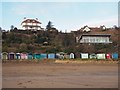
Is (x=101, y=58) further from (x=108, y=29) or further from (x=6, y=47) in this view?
(x=108, y=29)

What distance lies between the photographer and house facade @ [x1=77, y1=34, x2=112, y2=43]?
5497cm

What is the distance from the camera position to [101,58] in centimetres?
3819

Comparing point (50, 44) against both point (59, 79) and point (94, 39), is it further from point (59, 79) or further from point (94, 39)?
point (59, 79)

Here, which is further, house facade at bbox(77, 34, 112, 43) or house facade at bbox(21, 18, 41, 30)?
house facade at bbox(21, 18, 41, 30)

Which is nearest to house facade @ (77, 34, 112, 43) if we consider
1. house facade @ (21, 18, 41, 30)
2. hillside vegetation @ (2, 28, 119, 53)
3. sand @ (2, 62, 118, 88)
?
hillside vegetation @ (2, 28, 119, 53)

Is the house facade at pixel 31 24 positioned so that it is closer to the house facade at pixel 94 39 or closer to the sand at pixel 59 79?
the house facade at pixel 94 39

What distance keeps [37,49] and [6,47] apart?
5.39 meters

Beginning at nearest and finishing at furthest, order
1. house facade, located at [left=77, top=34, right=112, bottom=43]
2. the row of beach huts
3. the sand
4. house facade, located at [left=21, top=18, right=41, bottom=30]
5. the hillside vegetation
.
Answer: the sand, the row of beach huts, the hillside vegetation, house facade, located at [left=77, top=34, right=112, bottom=43], house facade, located at [left=21, top=18, right=41, bottom=30]

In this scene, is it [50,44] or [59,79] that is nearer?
[59,79]

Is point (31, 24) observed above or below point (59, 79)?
above

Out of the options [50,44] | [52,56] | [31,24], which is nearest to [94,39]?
[50,44]

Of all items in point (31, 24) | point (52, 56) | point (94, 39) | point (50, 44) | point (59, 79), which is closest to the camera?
point (59, 79)

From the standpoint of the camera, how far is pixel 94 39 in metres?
56.0

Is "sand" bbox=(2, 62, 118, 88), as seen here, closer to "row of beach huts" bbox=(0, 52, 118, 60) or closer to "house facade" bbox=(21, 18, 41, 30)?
"row of beach huts" bbox=(0, 52, 118, 60)
